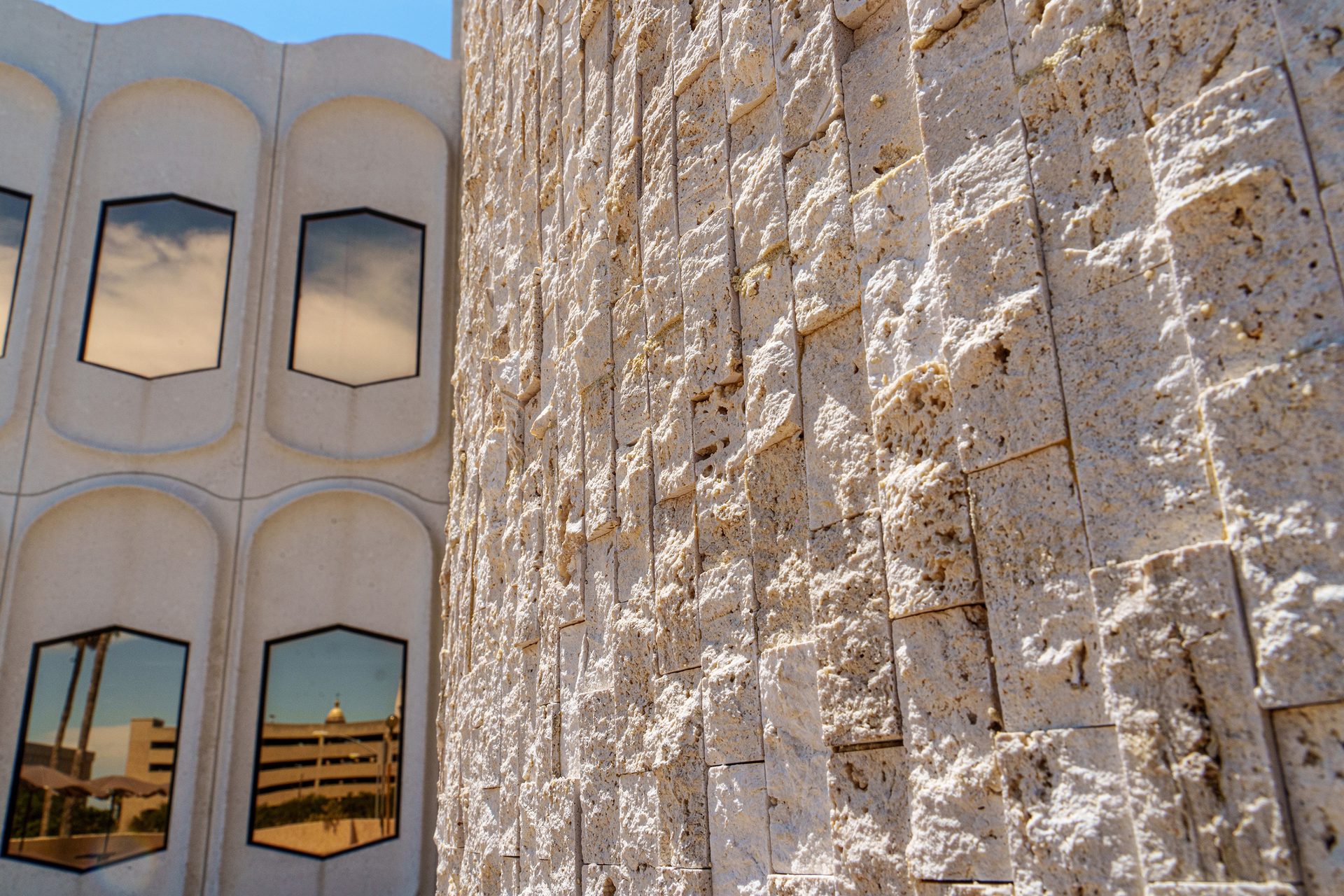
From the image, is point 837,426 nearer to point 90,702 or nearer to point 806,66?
point 806,66

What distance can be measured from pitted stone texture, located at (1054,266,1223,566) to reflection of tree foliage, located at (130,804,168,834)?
7.39m

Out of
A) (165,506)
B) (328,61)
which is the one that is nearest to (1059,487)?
(165,506)

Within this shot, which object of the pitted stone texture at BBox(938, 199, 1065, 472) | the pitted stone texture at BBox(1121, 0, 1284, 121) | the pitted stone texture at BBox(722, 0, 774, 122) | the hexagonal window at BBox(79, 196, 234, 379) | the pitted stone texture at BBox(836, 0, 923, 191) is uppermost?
the hexagonal window at BBox(79, 196, 234, 379)

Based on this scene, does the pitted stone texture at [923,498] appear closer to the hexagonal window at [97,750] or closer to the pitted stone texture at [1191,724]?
A: the pitted stone texture at [1191,724]

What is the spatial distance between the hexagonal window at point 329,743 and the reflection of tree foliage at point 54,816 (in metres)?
1.01

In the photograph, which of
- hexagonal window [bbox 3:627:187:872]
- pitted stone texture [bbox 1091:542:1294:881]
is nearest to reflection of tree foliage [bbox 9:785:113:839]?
hexagonal window [bbox 3:627:187:872]

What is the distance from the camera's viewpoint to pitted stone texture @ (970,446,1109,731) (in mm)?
1530

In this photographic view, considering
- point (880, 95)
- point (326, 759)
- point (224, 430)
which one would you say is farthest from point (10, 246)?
point (880, 95)

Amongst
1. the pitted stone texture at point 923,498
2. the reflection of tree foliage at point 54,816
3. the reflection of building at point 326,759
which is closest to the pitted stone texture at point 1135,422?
the pitted stone texture at point 923,498

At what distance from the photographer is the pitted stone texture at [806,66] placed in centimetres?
226

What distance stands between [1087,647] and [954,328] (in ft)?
1.90

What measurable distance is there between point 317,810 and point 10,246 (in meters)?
4.86

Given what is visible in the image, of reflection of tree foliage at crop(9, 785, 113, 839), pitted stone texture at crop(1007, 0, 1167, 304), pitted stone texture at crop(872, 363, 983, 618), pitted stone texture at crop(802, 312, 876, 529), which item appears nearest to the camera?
pitted stone texture at crop(1007, 0, 1167, 304)

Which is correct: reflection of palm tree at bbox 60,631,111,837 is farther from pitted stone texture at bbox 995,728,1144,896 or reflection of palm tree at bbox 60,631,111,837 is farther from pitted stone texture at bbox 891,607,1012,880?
pitted stone texture at bbox 995,728,1144,896
